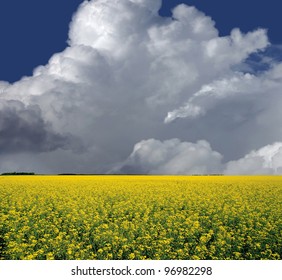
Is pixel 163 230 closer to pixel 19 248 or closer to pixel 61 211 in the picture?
pixel 19 248

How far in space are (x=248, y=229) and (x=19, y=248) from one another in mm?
7697

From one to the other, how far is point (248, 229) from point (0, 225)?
892 centimetres

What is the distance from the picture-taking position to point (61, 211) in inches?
682
